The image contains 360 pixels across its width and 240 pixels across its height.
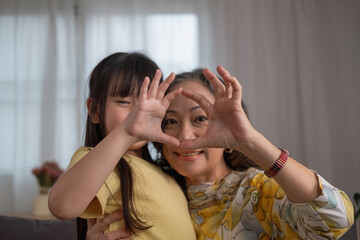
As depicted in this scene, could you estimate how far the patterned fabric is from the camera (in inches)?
36.4

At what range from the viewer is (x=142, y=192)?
3.72ft

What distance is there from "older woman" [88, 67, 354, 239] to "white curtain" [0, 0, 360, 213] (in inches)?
99.9

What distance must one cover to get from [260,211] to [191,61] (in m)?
2.94

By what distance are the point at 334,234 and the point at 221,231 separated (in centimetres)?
39

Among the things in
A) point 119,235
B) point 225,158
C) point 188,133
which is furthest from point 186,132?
point 119,235

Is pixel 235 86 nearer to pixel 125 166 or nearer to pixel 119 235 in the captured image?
pixel 125 166

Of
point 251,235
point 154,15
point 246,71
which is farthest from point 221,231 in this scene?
point 154,15

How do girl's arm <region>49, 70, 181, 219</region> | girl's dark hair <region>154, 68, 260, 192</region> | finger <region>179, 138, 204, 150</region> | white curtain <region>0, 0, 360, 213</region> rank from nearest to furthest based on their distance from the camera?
1. girl's arm <region>49, 70, 181, 219</region>
2. finger <region>179, 138, 204, 150</region>
3. girl's dark hair <region>154, 68, 260, 192</region>
4. white curtain <region>0, 0, 360, 213</region>

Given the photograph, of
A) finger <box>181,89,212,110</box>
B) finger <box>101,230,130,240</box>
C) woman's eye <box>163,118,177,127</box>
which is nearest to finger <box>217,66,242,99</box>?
finger <box>181,89,212,110</box>

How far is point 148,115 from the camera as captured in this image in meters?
0.99

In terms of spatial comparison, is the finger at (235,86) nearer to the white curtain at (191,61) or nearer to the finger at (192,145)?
the finger at (192,145)

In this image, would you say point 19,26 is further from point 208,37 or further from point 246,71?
point 246,71

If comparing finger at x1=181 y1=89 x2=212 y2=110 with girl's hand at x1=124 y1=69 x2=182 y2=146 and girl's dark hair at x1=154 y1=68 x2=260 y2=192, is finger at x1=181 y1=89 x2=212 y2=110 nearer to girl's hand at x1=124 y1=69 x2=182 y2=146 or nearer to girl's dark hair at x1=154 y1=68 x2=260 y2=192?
girl's hand at x1=124 y1=69 x2=182 y2=146

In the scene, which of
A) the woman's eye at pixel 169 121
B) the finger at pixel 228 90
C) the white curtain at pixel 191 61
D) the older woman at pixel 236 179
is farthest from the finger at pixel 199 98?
the white curtain at pixel 191 61
